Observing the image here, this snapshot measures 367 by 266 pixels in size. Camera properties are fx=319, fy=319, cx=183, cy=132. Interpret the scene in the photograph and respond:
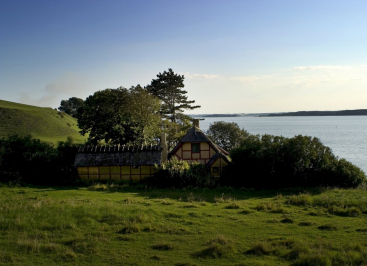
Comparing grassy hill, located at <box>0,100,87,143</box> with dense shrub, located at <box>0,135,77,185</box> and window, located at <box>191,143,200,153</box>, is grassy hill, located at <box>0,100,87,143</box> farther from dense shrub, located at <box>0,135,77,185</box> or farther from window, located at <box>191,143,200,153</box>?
window, located at <box>191,143,200,153</box>

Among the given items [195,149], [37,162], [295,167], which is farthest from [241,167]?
[37,162]

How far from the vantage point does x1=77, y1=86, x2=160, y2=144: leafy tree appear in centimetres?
3581

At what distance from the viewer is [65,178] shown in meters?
27.7

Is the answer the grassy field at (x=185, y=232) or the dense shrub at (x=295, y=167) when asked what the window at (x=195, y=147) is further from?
the grassy field at (x=185, y=232)

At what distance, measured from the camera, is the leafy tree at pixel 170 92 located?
51.8 metres

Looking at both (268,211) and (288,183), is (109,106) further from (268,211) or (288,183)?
(268,211)

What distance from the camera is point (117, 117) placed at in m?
36.1

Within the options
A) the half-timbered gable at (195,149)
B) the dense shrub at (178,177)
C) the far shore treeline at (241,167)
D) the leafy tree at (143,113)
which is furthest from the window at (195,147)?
the leafy tree at (143,113)

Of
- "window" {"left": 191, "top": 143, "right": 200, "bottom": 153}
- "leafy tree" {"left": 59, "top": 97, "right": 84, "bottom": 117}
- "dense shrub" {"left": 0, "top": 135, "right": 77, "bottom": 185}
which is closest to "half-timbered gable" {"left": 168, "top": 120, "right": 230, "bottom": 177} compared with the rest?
"window" {"left": 191, "top": 143, "right": 200, "bottom": 153}

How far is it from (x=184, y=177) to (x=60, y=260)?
15.7m

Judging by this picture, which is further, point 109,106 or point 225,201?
point 109,106

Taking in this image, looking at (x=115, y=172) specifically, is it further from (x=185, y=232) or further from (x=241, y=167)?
(x=185, y=232)

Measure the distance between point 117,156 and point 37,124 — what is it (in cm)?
5142

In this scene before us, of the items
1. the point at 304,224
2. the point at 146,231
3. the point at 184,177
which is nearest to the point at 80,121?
the point at 184,177
